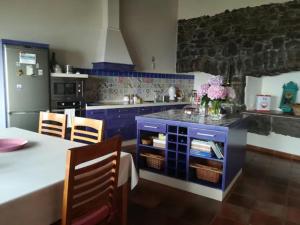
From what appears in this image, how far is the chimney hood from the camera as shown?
4.47 metres

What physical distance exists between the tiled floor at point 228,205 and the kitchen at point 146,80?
0.04ft

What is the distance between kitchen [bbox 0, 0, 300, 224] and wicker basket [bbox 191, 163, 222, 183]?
0.40ft

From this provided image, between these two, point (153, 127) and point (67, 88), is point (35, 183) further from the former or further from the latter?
point (67, 88)

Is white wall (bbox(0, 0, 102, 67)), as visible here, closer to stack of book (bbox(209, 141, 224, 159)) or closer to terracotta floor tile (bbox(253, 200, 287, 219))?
stack of book (bbox(209, 141, 224, 159))

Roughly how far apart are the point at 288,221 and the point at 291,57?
115 inches

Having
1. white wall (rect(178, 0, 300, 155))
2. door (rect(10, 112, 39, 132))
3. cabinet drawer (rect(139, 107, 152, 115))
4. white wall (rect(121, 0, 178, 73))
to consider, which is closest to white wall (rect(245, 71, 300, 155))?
white wall (rect(178, 0, 300, 155))

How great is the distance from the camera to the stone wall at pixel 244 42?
4.29 metres

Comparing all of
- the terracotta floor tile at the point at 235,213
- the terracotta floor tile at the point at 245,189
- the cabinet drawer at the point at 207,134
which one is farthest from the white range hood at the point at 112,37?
the terracotta floor tile at the point at 235,213

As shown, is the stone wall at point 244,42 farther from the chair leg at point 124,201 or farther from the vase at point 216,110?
the chair leg at point 124,201

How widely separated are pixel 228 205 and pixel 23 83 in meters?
2.79

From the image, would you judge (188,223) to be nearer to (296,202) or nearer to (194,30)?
(296,202)

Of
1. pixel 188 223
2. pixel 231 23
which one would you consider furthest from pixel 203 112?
pixel 231 23

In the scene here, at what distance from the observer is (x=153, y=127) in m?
3.01

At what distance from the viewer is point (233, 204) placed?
263 centimetres
